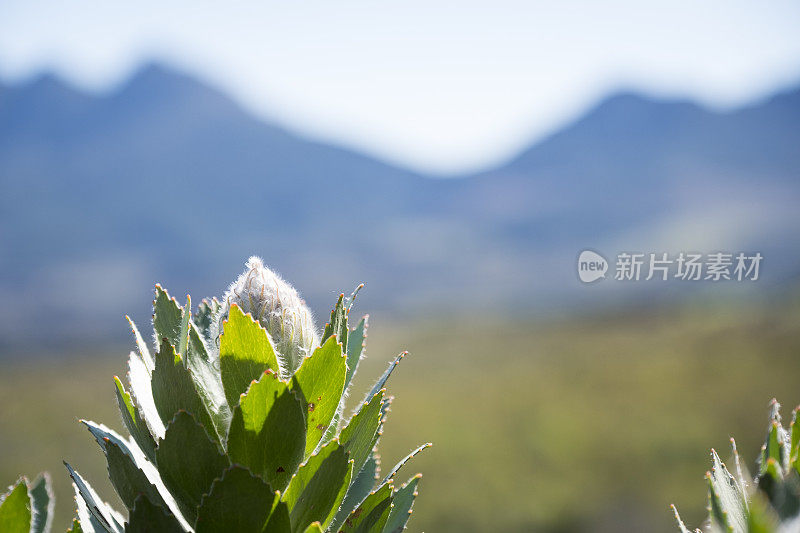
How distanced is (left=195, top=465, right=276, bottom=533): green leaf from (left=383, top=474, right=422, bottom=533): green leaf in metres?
0.32

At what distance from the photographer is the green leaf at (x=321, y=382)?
3.86 feet

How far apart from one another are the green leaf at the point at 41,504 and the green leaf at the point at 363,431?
76cm

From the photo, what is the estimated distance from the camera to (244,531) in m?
1.12

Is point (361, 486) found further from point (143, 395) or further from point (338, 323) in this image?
point (143, 395)

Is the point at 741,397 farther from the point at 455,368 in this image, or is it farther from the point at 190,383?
the point at 190,383

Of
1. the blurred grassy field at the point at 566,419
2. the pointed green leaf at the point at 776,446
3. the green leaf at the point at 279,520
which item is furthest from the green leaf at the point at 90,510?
the blurred grassy field at the point at 566,419

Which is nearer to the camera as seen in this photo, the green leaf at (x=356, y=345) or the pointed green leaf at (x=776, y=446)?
the pointed green leaf at (x=776, y=446)

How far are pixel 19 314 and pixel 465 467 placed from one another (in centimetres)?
16223

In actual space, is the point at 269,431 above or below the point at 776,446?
above

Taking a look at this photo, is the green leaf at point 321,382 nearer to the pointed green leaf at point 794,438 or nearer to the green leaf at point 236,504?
the green leaf at point 236,504

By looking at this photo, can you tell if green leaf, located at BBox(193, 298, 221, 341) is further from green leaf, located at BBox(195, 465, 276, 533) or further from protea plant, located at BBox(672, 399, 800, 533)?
protea plant, located at BBox(672, 399, 800, 533)

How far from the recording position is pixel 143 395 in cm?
128

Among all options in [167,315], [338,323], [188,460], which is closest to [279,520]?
[188,460]

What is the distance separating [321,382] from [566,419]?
38621 millimetres
